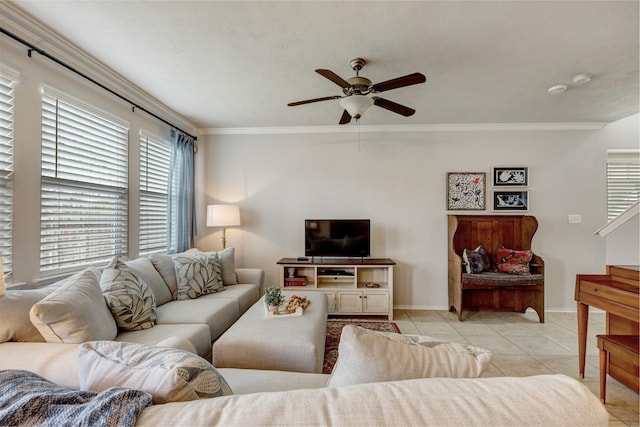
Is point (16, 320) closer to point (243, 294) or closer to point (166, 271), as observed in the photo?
point (166, 271)

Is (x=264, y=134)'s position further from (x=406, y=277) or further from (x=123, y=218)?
(x=406, y=277)

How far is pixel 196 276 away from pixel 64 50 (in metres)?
2.07

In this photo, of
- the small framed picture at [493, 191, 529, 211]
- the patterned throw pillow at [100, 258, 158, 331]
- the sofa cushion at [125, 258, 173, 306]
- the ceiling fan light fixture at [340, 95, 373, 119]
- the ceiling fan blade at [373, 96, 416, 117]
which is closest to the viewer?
the patterned throw pillow at [100, 258, 158, 331]

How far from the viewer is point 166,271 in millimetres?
2777

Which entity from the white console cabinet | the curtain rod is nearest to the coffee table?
the white console cabinet

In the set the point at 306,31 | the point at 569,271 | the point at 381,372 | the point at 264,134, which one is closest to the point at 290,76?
the point at 306,31

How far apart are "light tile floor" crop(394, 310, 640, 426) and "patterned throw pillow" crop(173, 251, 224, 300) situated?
6.94 ft

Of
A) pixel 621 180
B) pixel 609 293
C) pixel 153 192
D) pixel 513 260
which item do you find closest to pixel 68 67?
pixel 153 192

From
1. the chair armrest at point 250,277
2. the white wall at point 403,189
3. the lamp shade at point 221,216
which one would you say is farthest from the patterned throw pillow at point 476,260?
the lamp shade at point 221,216

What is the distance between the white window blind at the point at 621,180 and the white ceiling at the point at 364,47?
1.12m

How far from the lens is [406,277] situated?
3959 mm

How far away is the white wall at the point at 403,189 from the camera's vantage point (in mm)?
3859

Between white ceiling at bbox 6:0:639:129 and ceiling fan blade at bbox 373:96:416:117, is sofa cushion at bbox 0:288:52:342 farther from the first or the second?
ceiling fan blade at bbox 373:96:416:117

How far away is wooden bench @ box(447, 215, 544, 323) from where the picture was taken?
3381mm
